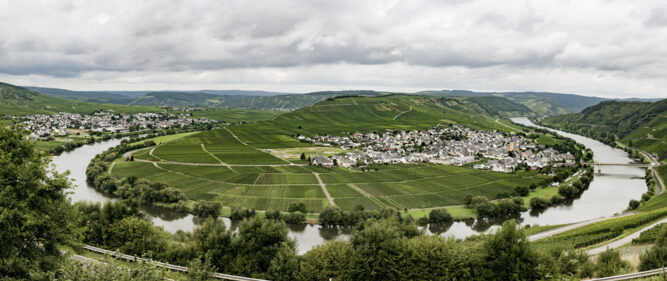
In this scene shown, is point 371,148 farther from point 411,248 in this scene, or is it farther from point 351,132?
point 411,248

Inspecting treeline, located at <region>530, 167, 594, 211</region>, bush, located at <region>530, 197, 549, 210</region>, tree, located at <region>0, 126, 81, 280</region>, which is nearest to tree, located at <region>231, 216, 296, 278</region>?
tree, located at <region>0, 126, 81, 280</region>

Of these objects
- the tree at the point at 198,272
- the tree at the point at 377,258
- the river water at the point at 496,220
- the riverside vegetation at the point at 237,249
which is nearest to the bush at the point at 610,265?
the riverside vegetation at the point at 237,249

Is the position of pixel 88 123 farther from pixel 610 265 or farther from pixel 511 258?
pixel 610 265

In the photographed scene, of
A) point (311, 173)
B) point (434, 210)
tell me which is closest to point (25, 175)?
point (434, 210)

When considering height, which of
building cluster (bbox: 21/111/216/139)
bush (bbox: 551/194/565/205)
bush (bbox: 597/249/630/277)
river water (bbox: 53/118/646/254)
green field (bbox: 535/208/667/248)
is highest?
bush (bbox: 597/249/630/277)

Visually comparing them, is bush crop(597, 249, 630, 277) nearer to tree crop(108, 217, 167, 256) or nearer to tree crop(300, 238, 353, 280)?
tree crop(300, 238, 353, 280)

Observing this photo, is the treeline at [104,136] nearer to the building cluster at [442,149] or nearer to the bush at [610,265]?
the building cluster at [442,149]
